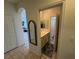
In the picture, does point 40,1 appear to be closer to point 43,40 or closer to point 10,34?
point 43,40

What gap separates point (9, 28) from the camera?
3100 mm

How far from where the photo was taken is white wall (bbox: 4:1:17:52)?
9.66 ft

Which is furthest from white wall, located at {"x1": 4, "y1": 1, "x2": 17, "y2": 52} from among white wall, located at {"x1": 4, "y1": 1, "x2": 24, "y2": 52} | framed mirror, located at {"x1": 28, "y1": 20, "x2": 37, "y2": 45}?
framed mirror, located at {"x1": 28, "y1": 20, "x2": 37, "y2": 45}

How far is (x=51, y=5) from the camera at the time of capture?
1.88 meters

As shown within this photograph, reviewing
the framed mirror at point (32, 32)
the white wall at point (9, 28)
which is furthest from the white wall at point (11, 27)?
the framed mirror at point (32, 32)

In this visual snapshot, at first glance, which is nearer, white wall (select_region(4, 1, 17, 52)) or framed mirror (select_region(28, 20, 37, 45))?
framed mirror (select_region(28, 20, 37, 45))

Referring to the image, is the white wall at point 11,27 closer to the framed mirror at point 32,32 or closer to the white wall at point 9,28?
the white wall at point 9,28

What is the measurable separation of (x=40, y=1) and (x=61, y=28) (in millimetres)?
1102

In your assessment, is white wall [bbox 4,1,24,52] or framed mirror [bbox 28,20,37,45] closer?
framed mirror [bbox 28,20,37,45]

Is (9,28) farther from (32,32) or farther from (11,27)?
(32,32)

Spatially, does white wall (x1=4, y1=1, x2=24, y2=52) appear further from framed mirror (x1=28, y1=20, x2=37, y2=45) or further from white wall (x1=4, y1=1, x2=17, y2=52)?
framed mirror (x1=28, y1=20, x2=37, y2=45)
